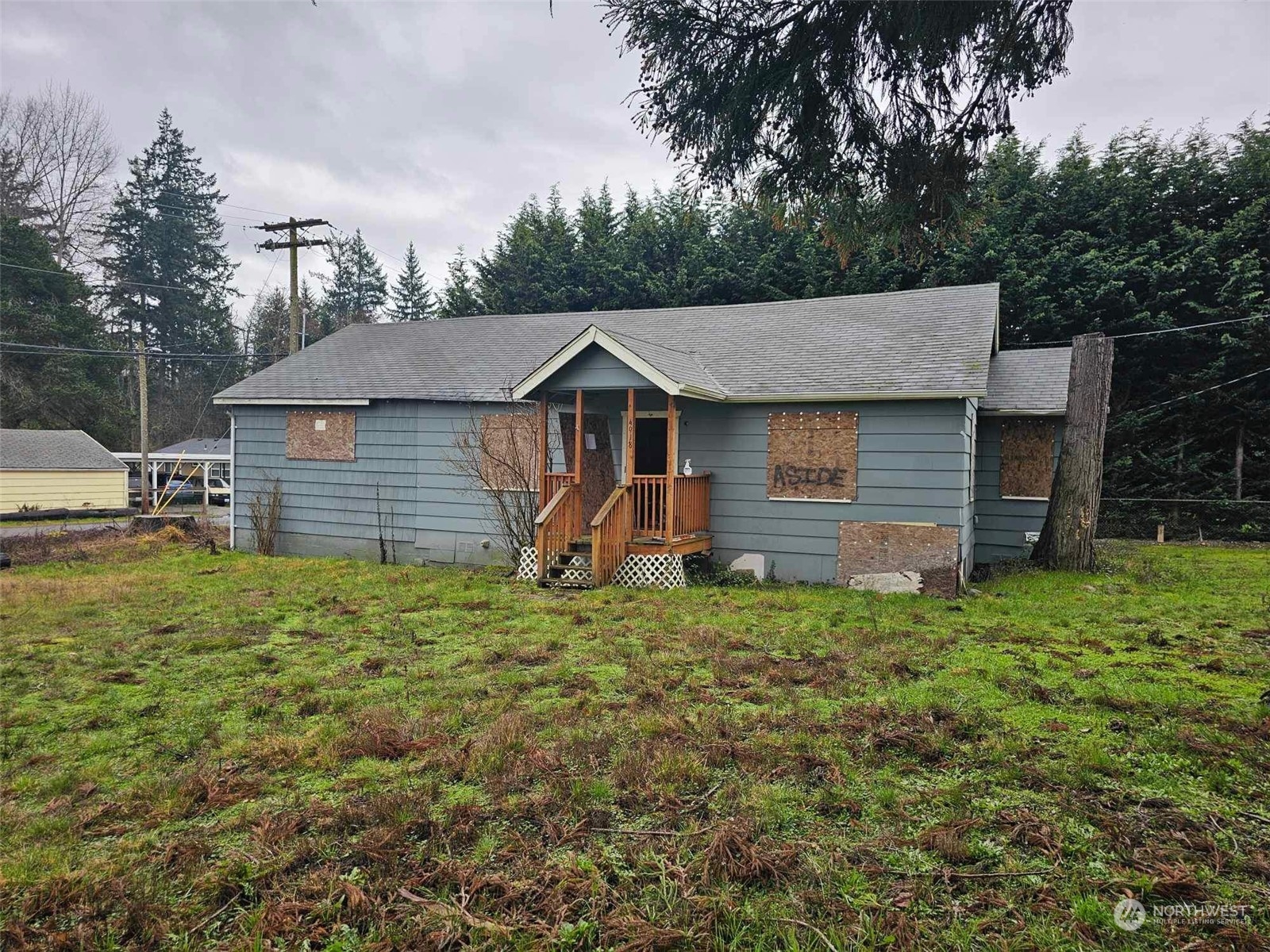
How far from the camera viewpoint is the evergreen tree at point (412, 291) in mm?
42375

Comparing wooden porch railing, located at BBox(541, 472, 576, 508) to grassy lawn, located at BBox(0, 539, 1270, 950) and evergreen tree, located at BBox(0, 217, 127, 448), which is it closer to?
grassy lawn, located at BBox(0, 539, 1270, 950)

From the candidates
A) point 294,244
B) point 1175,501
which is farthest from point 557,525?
point 1175,501

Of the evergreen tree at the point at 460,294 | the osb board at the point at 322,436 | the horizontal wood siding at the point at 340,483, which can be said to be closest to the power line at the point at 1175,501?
the horizontal wood siding at the point at 340,483

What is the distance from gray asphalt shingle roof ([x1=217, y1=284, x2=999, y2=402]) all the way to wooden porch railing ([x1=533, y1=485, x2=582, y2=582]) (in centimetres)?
241

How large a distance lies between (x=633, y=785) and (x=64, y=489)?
2767cm

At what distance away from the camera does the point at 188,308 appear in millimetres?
35219

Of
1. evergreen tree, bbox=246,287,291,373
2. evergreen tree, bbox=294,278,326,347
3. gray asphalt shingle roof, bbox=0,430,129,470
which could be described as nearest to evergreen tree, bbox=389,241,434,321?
evergreen tree, bbox=294,278,326,347

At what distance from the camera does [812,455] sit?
10.4 meters

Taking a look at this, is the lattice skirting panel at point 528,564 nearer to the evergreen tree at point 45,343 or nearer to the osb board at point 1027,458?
the osb board at point 1027,458

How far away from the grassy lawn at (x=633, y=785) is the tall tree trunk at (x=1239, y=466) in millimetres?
11181

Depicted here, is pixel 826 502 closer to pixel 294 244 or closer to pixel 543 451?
pixel 543 451

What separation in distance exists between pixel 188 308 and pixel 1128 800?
41.2 m

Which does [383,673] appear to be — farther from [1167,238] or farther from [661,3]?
[1167,238]

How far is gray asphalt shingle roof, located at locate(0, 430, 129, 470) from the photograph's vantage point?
22.8 meters
